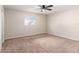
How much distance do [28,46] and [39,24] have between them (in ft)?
1.64

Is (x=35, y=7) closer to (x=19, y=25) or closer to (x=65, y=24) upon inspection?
(x=19, y=25)

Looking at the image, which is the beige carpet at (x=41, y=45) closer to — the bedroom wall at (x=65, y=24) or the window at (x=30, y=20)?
the bedroom wall at (x=65, y=24)

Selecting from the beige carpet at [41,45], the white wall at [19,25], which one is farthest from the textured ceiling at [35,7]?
the beige carpet at [41,45]

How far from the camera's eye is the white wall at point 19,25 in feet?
4.75

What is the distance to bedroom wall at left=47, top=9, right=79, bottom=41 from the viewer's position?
152 cm

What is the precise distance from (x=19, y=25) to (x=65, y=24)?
960mm

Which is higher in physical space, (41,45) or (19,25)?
(19,25)

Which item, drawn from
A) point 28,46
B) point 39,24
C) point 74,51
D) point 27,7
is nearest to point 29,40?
point 28,46

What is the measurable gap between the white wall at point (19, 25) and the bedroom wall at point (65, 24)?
184mm

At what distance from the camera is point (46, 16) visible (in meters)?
1.64

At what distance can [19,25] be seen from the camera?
1.56 metres

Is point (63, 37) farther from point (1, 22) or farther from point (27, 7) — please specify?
point (1, 22)

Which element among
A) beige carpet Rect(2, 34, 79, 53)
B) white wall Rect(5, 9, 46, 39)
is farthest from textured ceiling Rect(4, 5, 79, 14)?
beige carpet Rect(2, 34, 79, 53)

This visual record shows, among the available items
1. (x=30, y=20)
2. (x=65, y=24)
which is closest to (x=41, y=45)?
(x=30, y=20)
